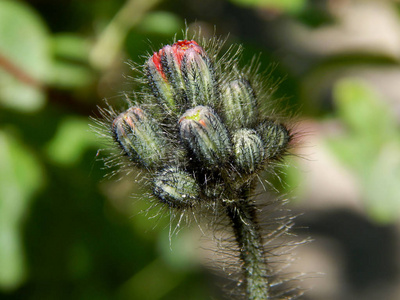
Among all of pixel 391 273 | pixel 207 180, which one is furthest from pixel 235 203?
pixel 391 273

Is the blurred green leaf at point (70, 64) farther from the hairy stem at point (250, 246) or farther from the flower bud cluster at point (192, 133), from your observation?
the hairy stem at point (250, 246)

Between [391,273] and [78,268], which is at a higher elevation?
[78,268]

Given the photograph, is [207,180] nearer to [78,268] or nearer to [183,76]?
[183,76]

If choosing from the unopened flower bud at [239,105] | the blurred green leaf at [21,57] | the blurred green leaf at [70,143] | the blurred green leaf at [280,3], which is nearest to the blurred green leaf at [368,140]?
the blurred green leaf at [280,3]

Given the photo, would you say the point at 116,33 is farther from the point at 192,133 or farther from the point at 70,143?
the point at 192,133

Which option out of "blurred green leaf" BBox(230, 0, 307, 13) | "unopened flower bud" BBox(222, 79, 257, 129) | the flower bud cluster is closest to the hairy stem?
the flower bud cluster

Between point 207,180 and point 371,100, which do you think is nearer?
point 207,180

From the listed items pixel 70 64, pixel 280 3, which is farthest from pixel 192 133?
pixel 70 64
